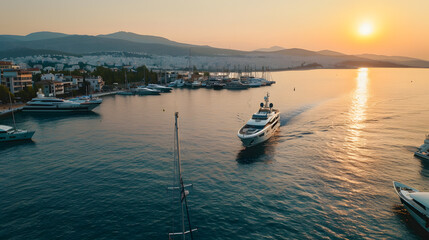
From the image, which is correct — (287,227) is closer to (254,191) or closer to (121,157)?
(254,191)

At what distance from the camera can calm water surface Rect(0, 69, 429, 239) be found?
22781 mm

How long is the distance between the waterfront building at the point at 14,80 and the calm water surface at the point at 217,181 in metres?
52.5

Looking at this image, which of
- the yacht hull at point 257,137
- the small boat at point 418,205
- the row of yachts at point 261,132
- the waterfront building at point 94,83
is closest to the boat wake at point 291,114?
the row of yachts at point 261,132

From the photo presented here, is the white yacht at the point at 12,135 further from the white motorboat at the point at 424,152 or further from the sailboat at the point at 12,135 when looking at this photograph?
the white motorboat at the point at 424,152

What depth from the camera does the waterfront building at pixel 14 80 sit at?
315 ft

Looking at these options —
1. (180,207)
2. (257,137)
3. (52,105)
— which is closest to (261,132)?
(257,137)

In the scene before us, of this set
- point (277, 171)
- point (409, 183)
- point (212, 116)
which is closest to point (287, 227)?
point (277, 171)

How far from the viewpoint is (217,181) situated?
31609 millimetres

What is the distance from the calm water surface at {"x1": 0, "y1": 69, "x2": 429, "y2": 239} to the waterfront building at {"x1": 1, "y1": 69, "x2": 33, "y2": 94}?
5250cm

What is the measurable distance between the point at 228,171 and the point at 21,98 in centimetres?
8651

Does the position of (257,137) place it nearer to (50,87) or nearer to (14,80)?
(50,87)

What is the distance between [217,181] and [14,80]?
100685mm

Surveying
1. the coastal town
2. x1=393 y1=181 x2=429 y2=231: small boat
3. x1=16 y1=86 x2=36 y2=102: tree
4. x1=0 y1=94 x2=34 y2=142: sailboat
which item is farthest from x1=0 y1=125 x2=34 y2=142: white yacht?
x1=393 y1=181 x2=429 y2=231: small boat

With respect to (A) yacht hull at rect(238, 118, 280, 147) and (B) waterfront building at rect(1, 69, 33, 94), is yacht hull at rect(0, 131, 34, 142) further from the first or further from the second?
(B) waterfront building at rect(1, 69, 33, 94)
